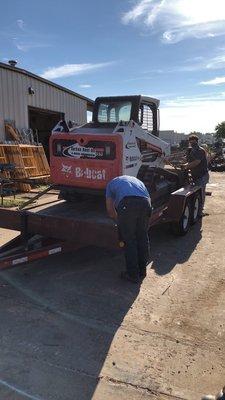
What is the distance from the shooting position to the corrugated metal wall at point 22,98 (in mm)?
16922

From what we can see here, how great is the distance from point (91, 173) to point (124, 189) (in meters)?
1.47

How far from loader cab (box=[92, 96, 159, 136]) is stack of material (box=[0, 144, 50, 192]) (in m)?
7.20

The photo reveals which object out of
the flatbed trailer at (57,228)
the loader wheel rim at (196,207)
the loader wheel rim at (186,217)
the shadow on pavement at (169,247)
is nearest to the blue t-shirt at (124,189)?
the flatbed trailer at (57,228)

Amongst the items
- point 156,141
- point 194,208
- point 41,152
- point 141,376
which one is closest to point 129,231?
point 141,376

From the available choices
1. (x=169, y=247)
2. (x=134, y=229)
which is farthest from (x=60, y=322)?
(x=169, y=247)

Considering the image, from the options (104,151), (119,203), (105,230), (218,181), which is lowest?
(218,181)

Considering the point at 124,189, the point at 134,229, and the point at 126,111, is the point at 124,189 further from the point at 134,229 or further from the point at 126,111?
the point at 126,111

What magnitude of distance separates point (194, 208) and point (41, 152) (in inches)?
394

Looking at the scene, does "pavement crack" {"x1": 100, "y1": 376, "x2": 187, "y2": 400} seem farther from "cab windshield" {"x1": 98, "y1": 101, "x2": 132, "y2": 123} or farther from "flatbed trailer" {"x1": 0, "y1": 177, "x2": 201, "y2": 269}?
"cab windshield" {"x1": 98, "y1": 101, "x2": 132, "y2": 123}

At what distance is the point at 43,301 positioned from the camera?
5.51m

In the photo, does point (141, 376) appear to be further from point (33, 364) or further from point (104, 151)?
point (104, 151)

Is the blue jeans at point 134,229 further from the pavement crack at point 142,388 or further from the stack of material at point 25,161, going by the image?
the stack of material at point 25,161

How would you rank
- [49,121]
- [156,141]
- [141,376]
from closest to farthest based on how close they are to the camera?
[141,376] → [156,141] → [49,121]

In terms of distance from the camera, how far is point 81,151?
743 cm
